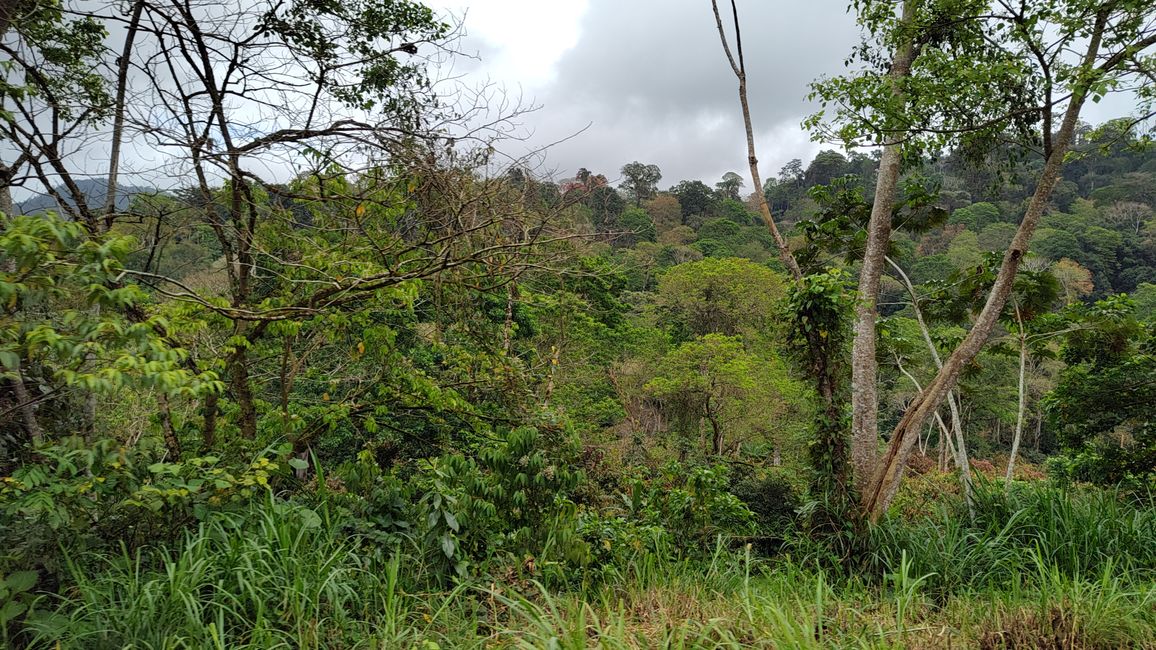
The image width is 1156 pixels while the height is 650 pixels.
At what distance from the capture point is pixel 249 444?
11.1 feet

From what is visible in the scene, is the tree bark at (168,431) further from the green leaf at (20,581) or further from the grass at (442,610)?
the green leaf at (20,581)

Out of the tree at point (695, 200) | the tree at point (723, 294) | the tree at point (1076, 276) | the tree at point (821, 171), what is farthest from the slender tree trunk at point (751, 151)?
the tree at point (821, 171)

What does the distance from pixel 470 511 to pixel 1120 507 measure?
5167 mm

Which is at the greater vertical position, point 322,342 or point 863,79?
point 863,79

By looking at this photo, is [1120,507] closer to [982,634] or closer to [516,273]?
[982,634]

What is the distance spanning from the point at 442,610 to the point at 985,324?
4.91 m

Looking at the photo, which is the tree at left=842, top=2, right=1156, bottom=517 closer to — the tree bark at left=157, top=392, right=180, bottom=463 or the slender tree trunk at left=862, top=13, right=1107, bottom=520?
the slender tree trunk at left=862, top=13, right=1107, bottom=520

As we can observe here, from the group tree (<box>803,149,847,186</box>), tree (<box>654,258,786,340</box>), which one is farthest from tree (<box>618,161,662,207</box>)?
Result: tree (<box>654,258,786,340</box>)

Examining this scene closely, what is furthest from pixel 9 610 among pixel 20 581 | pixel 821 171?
pixel 821 171

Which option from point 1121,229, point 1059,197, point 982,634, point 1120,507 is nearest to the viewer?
point 982,634

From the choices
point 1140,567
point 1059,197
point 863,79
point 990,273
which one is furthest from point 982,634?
point 1059,197

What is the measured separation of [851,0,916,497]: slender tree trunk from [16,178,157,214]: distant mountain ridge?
6.10 m

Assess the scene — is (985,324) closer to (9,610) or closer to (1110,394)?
(1110,394)

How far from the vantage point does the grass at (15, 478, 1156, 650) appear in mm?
2074
